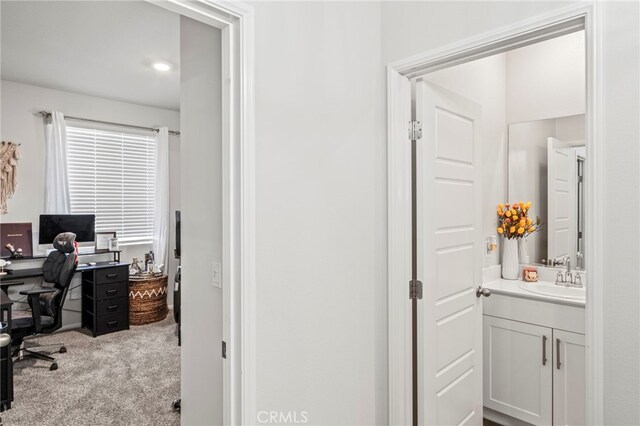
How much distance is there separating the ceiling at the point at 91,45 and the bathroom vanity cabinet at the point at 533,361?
3.07 m

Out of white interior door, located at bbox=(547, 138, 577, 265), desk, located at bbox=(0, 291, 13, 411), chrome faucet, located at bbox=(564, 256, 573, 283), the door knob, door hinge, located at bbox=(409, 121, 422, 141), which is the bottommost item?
desk, located at bbox=(0, 291, 13, 411)

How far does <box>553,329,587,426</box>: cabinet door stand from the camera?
2.34 metres

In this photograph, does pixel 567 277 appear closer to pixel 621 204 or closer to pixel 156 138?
pixel 621 204

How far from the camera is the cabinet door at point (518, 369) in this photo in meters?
2.45

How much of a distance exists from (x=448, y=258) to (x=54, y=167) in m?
4.43

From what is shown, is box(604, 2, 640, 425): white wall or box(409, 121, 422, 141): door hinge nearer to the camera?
box(604, 2, 640, 425): white wall

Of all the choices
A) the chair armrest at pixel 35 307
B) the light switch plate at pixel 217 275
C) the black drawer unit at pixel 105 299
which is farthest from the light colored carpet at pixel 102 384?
the light switch plate at pixel 217 275

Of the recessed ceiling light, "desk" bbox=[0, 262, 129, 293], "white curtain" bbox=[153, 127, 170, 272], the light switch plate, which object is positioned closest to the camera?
the light switch plate

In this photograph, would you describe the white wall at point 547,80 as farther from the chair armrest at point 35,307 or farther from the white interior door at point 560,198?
the chair armrest at point 35,307

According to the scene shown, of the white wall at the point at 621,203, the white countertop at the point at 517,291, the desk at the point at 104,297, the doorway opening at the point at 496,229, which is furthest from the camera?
the desk at the point at 104,297

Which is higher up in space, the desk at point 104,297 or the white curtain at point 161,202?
the white curtain at point 161,202

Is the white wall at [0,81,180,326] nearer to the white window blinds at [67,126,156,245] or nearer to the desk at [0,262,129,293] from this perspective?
the desk at [0,262,129,293]

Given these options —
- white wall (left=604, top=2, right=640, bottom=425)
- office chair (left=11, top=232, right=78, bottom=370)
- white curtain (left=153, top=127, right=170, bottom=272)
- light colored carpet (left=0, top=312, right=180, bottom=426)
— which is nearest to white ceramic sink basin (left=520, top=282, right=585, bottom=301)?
white wall (left=604, top=2, right=640, bottom=425)

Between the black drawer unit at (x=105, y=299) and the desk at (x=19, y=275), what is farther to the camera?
the black drawer unit at (x=105, y=299)
